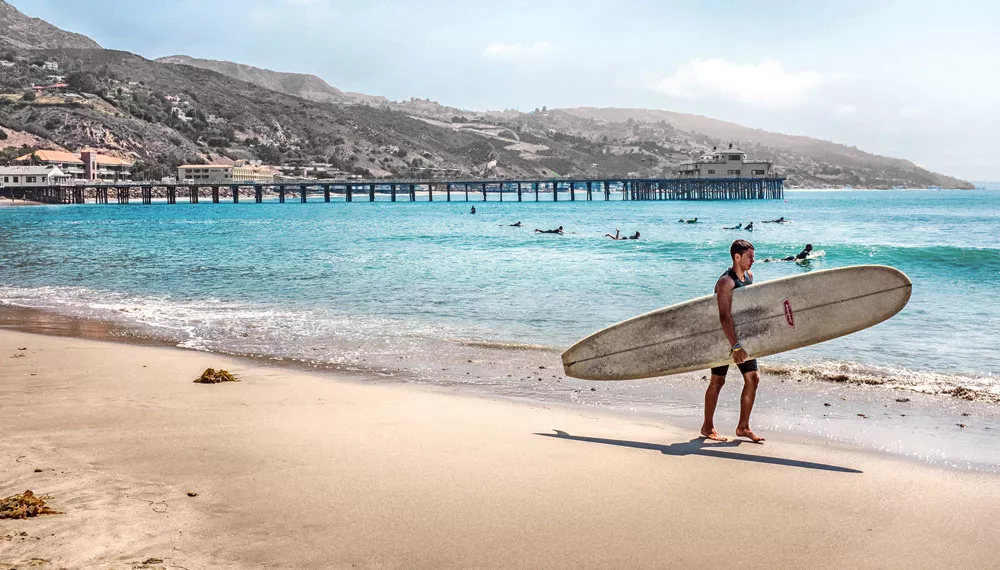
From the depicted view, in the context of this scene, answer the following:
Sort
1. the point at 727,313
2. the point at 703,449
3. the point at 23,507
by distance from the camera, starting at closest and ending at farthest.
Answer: the point at 23,507 < the point at 703,449 < the point at 727,313

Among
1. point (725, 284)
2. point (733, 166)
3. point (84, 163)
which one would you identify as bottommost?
point (725, 284)

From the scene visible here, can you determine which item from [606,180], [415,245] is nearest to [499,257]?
[415,245]

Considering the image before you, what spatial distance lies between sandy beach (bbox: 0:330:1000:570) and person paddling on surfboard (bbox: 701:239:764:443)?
7.8 inches

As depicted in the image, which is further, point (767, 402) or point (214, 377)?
point (214, 377)

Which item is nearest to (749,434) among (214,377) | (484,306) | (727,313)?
(727,313)

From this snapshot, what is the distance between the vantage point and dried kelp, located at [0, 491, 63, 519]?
396 cm

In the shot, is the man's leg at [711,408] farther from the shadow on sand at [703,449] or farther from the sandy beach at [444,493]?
the sandy beach at [444,493]

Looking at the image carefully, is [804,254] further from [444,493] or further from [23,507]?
[23,507]

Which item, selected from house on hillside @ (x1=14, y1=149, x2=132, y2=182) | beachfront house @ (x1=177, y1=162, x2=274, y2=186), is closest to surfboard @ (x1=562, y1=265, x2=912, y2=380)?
house on hillside @ (x1=14, y1=149, x2=132, y2=182)

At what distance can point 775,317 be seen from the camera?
606 cm

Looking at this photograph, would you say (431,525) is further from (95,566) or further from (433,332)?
(433,332)

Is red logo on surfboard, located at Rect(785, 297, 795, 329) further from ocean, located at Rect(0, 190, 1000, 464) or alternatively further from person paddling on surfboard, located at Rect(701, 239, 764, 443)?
ocean, located at Rect(0, 190, 1000, 464)

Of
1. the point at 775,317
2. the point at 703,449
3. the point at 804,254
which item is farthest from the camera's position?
the point at 804,254

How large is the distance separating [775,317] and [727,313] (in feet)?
1.97
